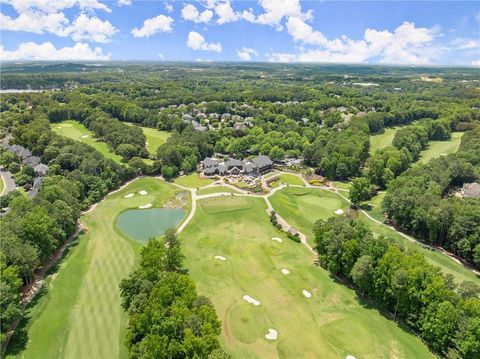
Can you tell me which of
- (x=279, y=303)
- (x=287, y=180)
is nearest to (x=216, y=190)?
(x=287, y=180)

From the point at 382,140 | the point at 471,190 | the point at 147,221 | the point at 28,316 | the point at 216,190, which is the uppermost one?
the point at 28,316

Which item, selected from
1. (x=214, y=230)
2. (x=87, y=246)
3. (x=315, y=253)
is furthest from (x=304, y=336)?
(x=87, y=246)

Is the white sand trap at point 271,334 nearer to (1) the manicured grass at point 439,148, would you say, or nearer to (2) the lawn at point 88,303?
(2) the lawn at point 88,303

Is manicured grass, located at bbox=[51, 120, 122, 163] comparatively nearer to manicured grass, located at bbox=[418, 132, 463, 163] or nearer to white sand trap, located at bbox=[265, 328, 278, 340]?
white sand trap, located at bbox=[265, 328, 278, 340]

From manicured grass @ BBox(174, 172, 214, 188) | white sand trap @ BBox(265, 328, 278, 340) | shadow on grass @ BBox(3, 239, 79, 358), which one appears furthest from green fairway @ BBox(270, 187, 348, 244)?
shadow on grass @ BBox(3, 239, 79, 358)

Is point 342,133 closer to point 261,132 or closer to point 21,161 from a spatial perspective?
point 261,132

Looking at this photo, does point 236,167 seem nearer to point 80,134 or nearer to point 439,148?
point 80,134
